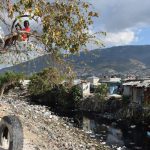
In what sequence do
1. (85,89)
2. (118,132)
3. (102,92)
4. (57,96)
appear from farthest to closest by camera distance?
(57,96) < (85,89) < (102,92) < (118,132)

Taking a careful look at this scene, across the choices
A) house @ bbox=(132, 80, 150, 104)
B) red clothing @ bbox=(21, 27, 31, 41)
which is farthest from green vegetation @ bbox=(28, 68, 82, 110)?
red clothing @ bbox=(21, 27, 31, 41)

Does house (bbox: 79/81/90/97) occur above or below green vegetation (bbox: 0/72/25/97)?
below

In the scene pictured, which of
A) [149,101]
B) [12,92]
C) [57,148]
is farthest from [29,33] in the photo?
[12,92]

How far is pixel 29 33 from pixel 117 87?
67.4 metres

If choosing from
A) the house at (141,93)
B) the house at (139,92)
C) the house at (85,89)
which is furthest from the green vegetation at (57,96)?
the house at (141,93)

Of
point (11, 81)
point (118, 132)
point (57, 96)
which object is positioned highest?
point (11, 81)

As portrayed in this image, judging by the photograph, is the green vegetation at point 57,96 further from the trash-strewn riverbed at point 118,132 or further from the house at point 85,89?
the trash-strewn riverbed at point 118,132

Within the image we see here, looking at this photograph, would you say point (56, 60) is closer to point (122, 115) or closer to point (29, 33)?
point (29, 33)

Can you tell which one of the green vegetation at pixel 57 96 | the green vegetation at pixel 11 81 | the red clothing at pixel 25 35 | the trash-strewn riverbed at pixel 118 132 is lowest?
the trash-strewn riverbed at pixel 118 132

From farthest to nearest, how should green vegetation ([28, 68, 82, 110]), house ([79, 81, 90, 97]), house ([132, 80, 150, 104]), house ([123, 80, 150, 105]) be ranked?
house ([79, 81, 90, 97]) < green vegetation ([28, 68, 82, 110]) < house ([123, 80, 150, 105]) < house ([132, 80, 150, 104])

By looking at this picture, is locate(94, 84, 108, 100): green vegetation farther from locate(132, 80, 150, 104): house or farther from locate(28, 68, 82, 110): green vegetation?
locate(132, 80, 150, 104): house

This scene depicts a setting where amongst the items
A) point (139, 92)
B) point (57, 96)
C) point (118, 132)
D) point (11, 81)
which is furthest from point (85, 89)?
point (11, 81)

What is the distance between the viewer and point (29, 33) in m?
11.6

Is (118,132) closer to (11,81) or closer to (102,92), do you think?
(11,81)
